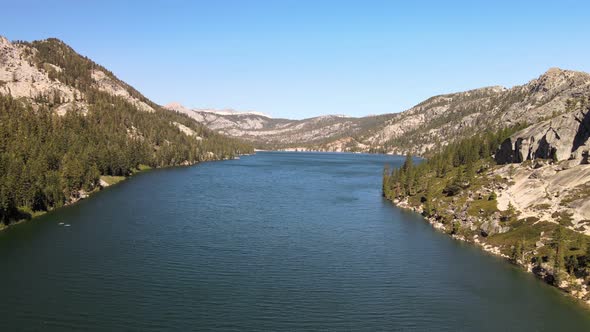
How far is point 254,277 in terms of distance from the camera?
67.6 m

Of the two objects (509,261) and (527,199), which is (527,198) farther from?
(509,261)

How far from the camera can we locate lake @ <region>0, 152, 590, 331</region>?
53594mm

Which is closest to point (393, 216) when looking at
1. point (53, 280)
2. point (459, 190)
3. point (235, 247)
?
point (459, 190)

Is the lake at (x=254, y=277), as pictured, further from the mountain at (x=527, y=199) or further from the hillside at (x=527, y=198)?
the mountain at (x=527, y=199)

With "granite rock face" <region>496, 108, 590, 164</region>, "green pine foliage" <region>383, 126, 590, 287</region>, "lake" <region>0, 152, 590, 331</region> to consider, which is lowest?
"lake" <region>0, 152, 590, 331</region>

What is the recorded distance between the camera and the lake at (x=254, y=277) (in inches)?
2110

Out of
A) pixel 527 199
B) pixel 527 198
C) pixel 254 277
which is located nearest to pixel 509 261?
pixel 527 199

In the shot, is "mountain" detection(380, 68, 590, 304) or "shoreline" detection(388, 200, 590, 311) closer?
"shoreline" detection(388, 200, 590, 311)

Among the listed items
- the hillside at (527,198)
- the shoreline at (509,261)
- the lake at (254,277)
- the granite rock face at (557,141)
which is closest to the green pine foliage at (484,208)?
the hillside at (527,198)

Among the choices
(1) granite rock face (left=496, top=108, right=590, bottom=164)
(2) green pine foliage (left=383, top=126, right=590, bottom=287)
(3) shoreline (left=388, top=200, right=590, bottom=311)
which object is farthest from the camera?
(1) granite rock face (left=496, top=108, right=590, bottom=164)

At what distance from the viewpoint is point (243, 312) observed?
54781 millimetres

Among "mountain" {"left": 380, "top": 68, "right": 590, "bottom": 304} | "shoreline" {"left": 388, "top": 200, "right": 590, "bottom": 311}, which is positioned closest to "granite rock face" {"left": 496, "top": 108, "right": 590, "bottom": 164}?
"mountain" {"left": 380, "top": 68, "right": 590, "bottom": 304}

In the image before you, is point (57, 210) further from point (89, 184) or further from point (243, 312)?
point (243, 312)

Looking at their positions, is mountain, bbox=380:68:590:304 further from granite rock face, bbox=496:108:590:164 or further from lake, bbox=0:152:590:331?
lake, bbox=0:152:590:331
